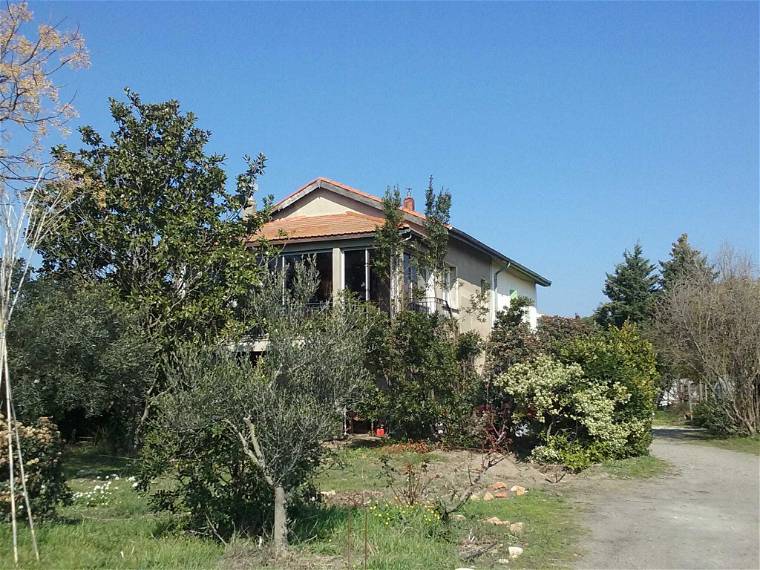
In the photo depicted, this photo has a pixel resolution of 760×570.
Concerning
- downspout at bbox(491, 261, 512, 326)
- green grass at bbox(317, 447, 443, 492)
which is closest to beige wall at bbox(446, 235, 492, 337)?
downspout at bbox(491, 261, 512, 326)

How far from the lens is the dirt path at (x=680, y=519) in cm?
742

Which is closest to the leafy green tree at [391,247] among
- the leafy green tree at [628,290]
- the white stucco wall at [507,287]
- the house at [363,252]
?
the house at [363,252]

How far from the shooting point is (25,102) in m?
14.8

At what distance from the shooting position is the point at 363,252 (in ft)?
66.3

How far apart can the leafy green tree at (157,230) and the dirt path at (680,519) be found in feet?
29.7

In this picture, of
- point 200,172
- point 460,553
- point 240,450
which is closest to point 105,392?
point 200,172

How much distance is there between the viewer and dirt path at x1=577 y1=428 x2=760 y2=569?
7.42 meters

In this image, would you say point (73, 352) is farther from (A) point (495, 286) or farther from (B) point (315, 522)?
(A) point (495, 286)

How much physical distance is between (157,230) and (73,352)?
426 centimetres

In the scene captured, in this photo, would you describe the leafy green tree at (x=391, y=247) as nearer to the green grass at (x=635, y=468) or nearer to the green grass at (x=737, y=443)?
the green grass at (x=635, y=468)

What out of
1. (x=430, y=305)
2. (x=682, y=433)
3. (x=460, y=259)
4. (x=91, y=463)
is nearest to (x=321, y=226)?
(x=430, y=305)

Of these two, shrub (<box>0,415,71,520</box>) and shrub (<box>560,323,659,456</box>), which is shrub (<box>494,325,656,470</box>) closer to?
shrub (<box>560,323,659,456</box>)

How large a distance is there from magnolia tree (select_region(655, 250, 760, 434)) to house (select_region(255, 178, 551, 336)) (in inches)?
211

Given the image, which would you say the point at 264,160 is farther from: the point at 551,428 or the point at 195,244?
the point at 551,428
